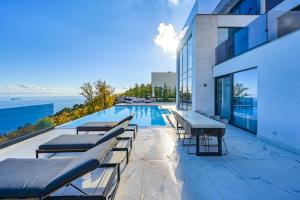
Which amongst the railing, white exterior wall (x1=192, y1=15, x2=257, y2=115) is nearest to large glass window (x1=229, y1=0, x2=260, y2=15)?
white exterior wall (x1=192, y1=15, x2=257, y2=115)

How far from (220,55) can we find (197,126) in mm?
6636

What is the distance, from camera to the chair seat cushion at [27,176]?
196cm

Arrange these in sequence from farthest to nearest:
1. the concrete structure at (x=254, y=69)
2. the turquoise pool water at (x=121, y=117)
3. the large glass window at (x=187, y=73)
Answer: the large glass window at (x=187, y=73), the turquoise pool water at (x=121, y=117), the concrete structure at (x=254, y=69)

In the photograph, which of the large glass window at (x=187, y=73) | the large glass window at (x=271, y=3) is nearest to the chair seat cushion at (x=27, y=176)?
the large glass window at (x=187, y=73)

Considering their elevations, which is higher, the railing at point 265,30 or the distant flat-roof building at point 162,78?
the distant flat-roof building at point 162,78

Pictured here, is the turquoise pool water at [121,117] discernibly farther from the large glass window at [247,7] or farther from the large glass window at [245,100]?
the large glass window at [247,7]

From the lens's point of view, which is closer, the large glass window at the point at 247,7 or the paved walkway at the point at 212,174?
the paved walkway at the point at 212,174

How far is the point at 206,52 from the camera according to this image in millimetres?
10547

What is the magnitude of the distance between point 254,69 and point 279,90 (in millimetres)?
1699

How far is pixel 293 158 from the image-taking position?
420cm

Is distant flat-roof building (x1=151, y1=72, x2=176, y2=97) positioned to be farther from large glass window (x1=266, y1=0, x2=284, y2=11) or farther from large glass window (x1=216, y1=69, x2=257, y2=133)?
large glass window (x1=216, y1=69, x2=257, y2=133)

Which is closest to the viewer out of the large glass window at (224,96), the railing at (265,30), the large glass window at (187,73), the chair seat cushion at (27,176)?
the chair seat cushion at (27,176)

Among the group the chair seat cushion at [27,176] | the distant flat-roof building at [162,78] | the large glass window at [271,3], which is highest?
the large glass window at [271,3]

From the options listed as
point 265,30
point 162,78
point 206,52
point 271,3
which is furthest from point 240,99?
point 162,78
